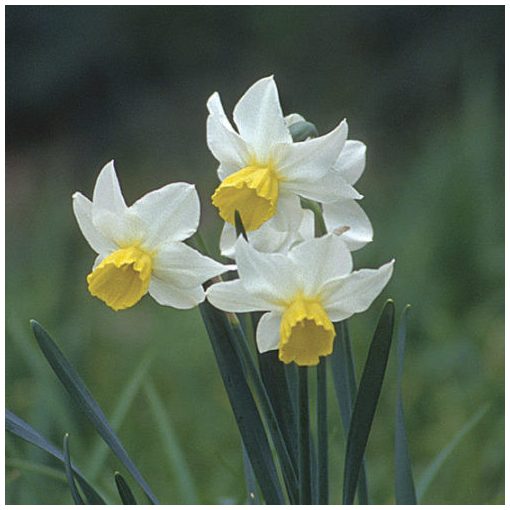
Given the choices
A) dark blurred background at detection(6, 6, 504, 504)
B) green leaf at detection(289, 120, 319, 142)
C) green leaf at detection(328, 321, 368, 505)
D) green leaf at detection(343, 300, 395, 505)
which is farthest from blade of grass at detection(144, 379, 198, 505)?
green leaf at detection(289, 120, 319, 142)

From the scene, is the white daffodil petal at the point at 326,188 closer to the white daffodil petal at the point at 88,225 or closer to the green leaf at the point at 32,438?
the white daffodil petal at the point at 88,225

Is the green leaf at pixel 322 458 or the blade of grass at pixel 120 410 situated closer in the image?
the green leaf at pixel 322 458

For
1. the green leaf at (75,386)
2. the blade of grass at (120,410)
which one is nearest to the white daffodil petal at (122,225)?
the green leaf at (75,386)

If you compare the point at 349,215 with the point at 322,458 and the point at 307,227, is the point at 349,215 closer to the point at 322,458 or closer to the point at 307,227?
the point at 307,227

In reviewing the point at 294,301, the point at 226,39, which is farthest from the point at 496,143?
the point at 294,301

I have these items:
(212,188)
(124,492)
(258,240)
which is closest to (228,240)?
(258,240)
